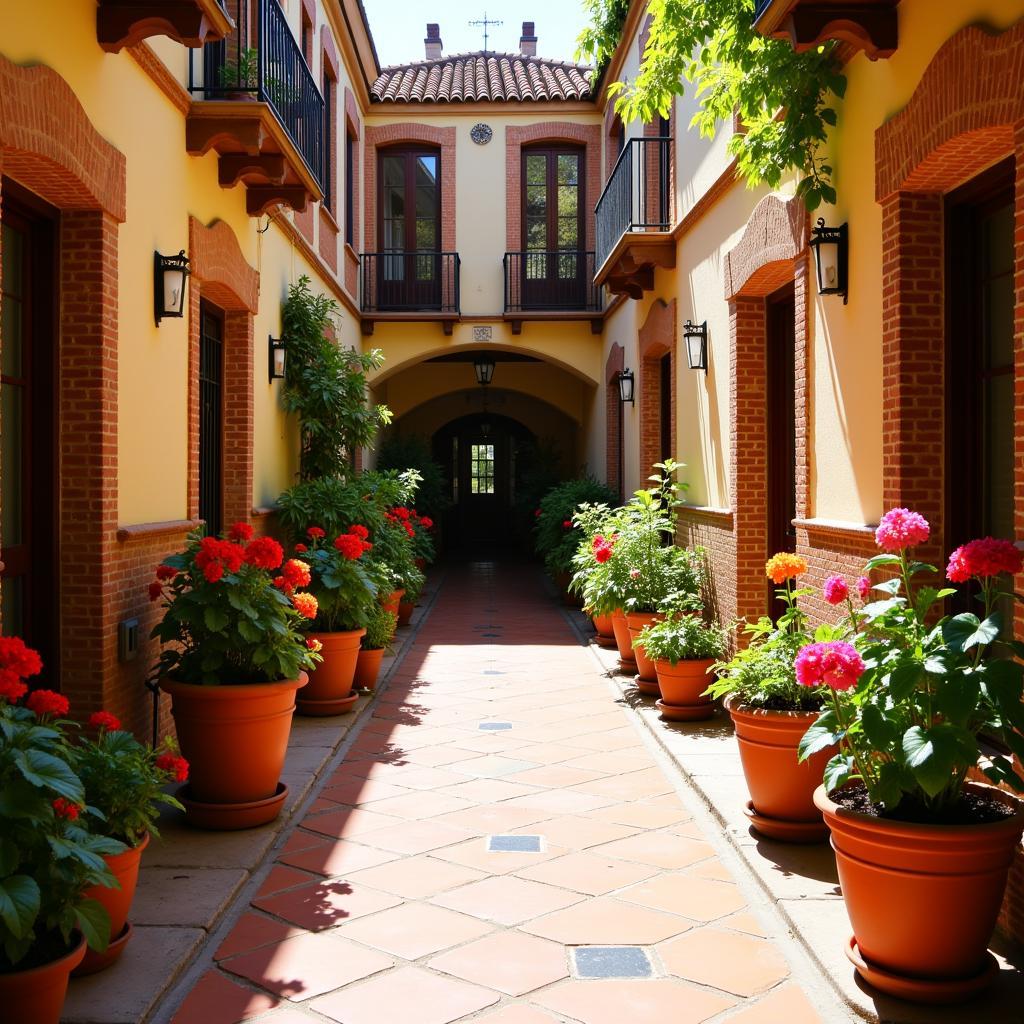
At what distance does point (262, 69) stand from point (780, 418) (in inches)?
166

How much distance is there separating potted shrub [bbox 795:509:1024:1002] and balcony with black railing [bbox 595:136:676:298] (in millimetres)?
7203

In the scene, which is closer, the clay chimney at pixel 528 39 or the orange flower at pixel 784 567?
the orange flower at pixel 784 567

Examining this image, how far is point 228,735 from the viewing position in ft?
16.3

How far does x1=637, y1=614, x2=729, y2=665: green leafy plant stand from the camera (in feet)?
23.3

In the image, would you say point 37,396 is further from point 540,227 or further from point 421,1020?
point 540,227

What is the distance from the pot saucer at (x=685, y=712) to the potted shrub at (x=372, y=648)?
2.26 meters

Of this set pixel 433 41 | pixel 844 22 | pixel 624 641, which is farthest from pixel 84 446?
pixel 433 41

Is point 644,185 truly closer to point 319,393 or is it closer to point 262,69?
point 319,393

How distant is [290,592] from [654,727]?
281cm

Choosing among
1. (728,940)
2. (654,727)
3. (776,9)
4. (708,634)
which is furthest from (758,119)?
(728,940)

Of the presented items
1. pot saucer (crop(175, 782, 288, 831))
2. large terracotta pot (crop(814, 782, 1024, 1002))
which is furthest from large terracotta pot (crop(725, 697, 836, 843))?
pot saucer (crop(175, 782, 288, 831))

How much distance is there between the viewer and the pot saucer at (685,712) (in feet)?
23.4

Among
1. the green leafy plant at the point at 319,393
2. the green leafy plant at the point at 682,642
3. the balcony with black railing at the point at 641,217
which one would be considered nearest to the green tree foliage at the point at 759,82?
the green leafy plant at the point at 682,642

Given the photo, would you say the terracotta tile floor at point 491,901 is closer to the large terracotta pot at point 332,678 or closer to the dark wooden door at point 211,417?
the large terracotta pot at point 332,678
